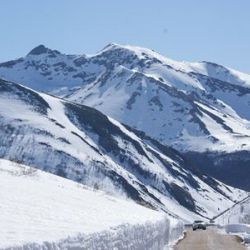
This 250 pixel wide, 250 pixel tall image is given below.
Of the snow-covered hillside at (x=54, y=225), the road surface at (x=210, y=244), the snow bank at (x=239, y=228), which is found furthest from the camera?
the snow bank at (x=239, y=228)

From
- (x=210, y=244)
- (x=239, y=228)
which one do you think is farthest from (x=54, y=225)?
(x=239, y=228)

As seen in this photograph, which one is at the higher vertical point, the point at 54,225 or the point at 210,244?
the point at 210,244

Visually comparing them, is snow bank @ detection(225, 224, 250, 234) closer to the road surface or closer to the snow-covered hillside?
the road surface

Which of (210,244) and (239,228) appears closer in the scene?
(210,244)

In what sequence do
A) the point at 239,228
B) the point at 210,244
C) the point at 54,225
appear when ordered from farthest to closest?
the point at 239,228 < the point at 210,244 < the point at 54,225

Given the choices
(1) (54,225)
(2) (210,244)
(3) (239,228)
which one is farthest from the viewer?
(3) (239,228)

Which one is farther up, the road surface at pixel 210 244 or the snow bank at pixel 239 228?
the snow bank at pixel 239 228

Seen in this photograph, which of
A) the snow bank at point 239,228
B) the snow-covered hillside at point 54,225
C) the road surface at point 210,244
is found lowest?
the snow-covered hillside at point 54,225

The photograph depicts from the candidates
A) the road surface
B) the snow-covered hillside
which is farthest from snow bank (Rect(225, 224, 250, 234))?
the snow-covered hillside

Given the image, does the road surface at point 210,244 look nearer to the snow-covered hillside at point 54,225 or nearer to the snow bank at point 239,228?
the snow-covered hillside at point 54,225

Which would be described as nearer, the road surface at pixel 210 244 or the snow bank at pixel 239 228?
the road surface at pixel 210 244

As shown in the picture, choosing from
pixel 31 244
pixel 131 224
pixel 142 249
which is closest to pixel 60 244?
pixel 31 244

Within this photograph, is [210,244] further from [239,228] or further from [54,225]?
[54,225]

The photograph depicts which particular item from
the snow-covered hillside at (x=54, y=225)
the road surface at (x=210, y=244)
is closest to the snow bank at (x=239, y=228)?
the road surface at (x=210, y=244)
